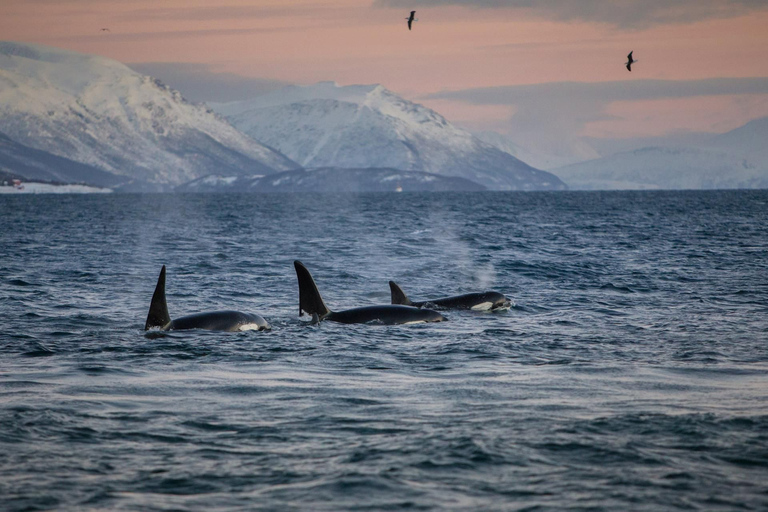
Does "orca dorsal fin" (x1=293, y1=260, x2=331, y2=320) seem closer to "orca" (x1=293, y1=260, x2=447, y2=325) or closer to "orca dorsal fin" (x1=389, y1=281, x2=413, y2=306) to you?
"orca" (x1=293, y1=260, x2=447, y2=325)

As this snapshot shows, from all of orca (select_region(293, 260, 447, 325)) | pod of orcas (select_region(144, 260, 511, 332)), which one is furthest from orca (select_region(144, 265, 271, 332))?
orca (select_region(293, 260, 447, 325))

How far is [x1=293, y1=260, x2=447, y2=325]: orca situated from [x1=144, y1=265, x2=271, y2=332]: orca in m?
1.52

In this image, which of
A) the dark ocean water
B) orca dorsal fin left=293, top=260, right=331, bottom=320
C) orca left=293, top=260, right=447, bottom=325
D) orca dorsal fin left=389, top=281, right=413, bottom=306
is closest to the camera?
the dark ocean water

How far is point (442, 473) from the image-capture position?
947 cm

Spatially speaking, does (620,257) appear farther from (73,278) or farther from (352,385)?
(352,385)

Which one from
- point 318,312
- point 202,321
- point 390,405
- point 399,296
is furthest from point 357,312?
point 390,405

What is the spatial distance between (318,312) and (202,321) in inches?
111

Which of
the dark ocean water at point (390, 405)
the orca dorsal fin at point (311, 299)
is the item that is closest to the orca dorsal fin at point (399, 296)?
the dark ocean water at point (390, 405)

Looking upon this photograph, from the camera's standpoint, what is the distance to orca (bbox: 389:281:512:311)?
894 inches

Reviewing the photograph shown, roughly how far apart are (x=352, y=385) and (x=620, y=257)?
31.6 meters

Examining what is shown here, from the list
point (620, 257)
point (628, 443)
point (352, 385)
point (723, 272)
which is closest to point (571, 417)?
point (628, 443)

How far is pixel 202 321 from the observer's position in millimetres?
19328

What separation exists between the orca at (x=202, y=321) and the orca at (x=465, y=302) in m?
4.14

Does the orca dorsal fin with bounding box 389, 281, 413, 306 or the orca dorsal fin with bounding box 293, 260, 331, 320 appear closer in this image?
the orca dorsal fin with bounding box 293, 260, 331, 320
